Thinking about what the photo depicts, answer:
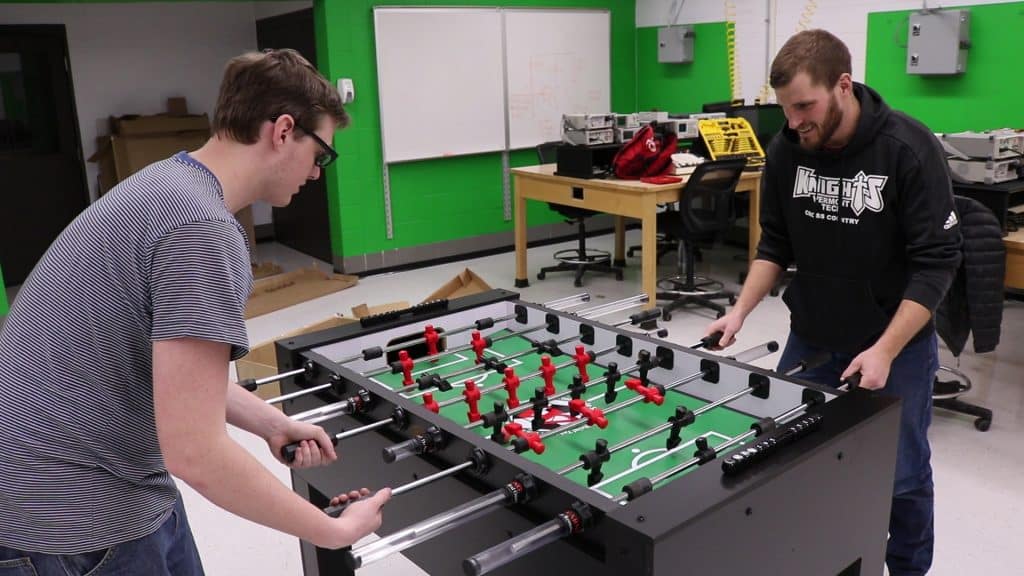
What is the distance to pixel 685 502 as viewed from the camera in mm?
1287

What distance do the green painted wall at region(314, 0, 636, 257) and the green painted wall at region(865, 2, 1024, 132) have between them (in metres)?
2.63

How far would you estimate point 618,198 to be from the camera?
5.10 meters

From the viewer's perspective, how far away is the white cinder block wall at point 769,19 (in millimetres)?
5836

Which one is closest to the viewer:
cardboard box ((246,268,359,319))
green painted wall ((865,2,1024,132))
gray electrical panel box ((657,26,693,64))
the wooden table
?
the wooden table

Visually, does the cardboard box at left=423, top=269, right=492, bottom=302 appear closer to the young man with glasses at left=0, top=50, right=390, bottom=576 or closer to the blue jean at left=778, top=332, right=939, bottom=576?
the blue jean at left=778, top=332, right=939, bottom=576

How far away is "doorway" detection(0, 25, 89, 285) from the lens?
20.6 feet

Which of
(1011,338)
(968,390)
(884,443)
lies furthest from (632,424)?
(1011,338)

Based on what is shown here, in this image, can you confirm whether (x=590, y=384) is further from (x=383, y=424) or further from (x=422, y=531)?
(x=422, y=531)

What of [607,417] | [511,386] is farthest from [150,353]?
[607,417]

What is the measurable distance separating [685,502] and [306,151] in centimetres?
81

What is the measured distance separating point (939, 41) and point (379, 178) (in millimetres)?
4058

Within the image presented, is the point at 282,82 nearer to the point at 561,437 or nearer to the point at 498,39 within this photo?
the point at 561,437

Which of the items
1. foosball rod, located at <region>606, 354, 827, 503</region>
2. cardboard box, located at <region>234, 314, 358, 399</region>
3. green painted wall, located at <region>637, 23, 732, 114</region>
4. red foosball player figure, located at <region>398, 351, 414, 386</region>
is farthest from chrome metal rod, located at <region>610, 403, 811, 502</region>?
green painted wall, located at <region>637, 23, 732, 114</region>

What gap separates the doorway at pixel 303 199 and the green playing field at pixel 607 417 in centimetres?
434
